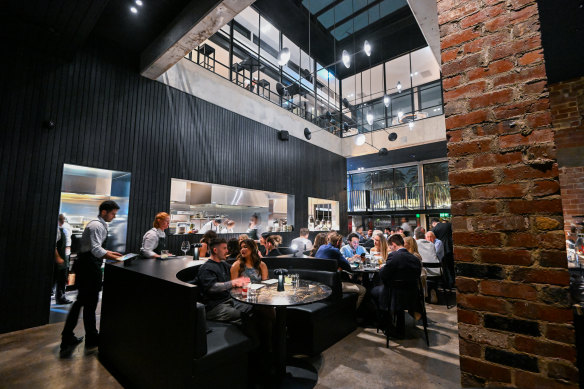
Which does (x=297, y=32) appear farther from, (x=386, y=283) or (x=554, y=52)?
(x=386, y=283)

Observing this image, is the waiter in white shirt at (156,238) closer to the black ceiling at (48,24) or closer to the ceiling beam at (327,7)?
the black ceiling at (48,24)

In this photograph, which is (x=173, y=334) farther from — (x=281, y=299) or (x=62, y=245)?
(x=62, y=245)

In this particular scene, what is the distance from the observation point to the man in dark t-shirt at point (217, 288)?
9.00ft

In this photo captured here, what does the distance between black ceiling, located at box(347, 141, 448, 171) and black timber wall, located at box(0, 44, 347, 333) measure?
6878mm

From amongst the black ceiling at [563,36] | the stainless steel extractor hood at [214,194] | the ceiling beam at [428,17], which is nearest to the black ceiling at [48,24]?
the stainless steel extractor hood at [214,194]

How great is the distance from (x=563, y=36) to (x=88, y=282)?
253 inches

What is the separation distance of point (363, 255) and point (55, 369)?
469cm

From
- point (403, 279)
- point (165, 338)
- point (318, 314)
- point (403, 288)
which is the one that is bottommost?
point (318, 314)

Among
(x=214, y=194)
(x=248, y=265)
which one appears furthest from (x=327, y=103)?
(x=248, y=265)

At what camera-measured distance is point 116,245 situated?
5.23m

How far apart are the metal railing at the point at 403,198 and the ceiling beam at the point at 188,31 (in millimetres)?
9930

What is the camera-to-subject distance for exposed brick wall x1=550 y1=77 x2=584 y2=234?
3840mm

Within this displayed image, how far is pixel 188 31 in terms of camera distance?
13.6ft

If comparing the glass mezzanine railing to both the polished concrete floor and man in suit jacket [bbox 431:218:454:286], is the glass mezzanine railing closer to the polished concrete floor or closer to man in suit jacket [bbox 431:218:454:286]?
man in suit jacket [bbox 431:218:454:286]
